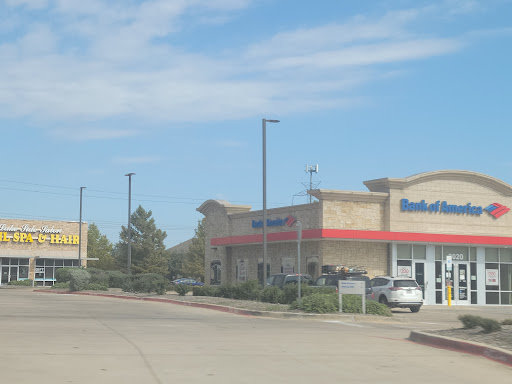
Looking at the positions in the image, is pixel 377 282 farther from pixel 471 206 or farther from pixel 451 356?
pixel 451 356

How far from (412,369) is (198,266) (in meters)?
84.6

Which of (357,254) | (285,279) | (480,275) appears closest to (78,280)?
(285,279)

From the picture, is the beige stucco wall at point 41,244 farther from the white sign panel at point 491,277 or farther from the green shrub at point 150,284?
the white sign panel at point 491,277

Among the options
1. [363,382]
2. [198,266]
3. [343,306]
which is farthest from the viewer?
[198,266]

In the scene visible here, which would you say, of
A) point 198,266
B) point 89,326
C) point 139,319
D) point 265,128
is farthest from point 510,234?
point 198,266

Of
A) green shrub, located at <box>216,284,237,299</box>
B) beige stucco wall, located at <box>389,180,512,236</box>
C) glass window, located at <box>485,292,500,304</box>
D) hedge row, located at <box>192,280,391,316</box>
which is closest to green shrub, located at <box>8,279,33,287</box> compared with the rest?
hedge row, located at <box>192,280,391,316</box>

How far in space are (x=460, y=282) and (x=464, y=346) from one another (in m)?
29.1

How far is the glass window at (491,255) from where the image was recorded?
43.1m

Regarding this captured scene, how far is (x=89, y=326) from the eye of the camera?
18.6 m

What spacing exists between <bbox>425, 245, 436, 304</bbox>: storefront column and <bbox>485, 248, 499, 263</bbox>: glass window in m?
3.88

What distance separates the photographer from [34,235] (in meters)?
73.4

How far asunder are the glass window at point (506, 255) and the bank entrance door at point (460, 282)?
280 centimetres

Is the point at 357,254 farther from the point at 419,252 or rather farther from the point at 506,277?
the point at 506,277

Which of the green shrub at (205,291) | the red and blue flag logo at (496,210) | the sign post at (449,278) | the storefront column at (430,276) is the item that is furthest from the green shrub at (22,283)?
the red and blue flag logo at (496,210)
